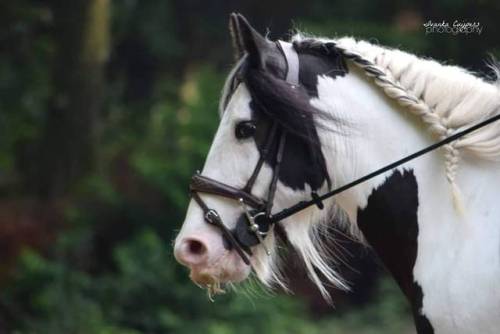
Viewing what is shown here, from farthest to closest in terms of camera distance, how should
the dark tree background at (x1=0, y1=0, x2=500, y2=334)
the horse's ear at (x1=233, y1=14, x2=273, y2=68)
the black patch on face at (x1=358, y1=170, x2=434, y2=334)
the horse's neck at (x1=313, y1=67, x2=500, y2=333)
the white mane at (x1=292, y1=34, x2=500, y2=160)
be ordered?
the dark tree background at (x1=0, y1=0, x2=500, y2=334) < the horse's ear at (x1=233, y1=14, x2=273, y2=68) < the black patch on face at (x1=358, y1=170, x2=434, y2=334) < the white mane at (x1=292, y1=34, x2=500, y2=160) < the horse's neck at (x1=313, y1=67, x2=500, y2=333)

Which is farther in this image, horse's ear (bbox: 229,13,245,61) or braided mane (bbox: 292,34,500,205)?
horse's ear (bbox: 229,13,245,61)

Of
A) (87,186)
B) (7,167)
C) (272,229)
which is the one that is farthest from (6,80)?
(272,229)

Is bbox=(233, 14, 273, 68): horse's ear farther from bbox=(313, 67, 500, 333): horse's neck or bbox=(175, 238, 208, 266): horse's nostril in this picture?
bbox=(175, 238, 208, 266): horse's nostril

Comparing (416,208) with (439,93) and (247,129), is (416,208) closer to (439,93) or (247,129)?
(439,93)

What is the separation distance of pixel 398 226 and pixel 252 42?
0.91 metres

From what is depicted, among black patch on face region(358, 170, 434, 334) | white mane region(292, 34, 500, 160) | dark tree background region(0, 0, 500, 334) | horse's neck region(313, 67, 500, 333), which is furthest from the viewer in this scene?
dark tree background region(0, 0, 500, 334)

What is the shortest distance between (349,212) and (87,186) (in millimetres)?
7700

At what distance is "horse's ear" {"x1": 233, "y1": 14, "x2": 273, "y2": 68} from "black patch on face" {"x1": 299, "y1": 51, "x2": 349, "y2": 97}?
0.16m

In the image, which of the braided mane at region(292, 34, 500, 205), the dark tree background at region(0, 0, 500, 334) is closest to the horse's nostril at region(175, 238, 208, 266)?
the braided mane at region(292, 34, 500, 205)

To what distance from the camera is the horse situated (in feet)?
13.3

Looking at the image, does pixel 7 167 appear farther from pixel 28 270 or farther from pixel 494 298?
pixel 494 298

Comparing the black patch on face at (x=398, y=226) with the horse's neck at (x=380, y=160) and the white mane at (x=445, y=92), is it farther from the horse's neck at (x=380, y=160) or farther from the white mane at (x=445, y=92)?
the white mane at (x=445, y=92)

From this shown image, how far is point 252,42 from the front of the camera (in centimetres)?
424

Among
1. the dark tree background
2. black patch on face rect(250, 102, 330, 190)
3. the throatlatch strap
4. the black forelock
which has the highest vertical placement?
the throatlatch strap
